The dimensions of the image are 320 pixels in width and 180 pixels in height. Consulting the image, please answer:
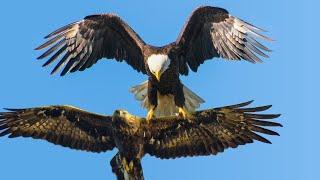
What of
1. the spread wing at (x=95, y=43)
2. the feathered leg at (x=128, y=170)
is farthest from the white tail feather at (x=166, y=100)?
the feathered leg at (x=128, y=170)

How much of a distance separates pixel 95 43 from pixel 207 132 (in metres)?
3.73

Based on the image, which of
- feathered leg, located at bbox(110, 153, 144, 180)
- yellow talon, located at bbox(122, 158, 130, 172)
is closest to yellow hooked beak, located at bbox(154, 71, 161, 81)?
feathered leg, located at bbox(110, 153, 144, 180)

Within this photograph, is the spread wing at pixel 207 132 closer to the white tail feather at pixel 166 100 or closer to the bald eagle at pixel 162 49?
the bald eagle at pixel 162 49

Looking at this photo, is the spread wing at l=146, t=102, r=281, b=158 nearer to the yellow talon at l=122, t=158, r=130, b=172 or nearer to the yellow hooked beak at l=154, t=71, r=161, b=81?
the yellow talon at l=122, t=158, r=130, b=172

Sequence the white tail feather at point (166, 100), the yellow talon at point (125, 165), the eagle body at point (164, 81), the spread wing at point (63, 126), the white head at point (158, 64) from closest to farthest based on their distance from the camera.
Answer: the yellow talon at point (125, 165)
the spread wing at point (63, 126)
the white head at point (158, 64)
the eagle body at point (164, 81)
the white tail feather at point (166, 100)

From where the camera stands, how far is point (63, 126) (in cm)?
1190

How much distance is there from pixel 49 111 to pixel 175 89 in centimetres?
251

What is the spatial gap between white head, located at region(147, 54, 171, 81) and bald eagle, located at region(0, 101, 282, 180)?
1.62m

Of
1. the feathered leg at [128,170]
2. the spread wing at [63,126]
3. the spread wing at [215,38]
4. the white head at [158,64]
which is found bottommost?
the feathered leg at [128,170]

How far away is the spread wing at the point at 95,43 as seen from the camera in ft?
46.9

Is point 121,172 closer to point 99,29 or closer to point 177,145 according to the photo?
point 177,145

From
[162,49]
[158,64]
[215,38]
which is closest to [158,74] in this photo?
[158,64]

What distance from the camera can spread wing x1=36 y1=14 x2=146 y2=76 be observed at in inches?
563

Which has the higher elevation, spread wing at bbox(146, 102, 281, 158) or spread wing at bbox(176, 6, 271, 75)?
spread wing at bbox(176, 6, 271, 75)
